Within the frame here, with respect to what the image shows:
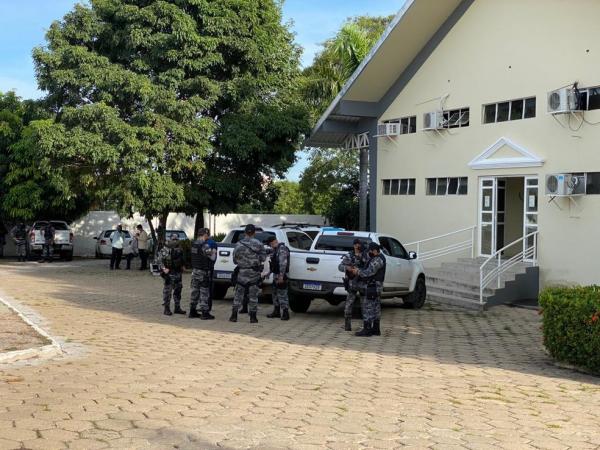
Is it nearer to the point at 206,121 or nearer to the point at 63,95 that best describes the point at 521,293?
the point at 206,121

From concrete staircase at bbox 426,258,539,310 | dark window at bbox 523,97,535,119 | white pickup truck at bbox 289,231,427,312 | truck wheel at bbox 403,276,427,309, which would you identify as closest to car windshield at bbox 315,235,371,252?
white pickup truck at bbox 289,231,427,312

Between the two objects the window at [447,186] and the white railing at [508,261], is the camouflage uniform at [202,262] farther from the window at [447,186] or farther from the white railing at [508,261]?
the window at [447,186]

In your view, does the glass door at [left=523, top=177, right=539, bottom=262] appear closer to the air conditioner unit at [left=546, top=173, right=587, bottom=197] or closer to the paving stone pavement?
the air conditioner unit at [left=546, top=173, right=587, bottom=197]

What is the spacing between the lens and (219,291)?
55.6 ft

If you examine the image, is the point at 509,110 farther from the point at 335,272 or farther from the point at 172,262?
the point at 172,262

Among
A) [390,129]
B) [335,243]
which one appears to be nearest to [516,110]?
[390,129]

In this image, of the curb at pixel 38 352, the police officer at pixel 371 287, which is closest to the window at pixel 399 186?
the police officer at pixel 371 287

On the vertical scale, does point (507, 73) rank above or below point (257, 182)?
above

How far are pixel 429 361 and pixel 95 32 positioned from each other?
1969 centimetres

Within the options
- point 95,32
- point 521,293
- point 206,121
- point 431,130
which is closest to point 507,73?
point 431,130

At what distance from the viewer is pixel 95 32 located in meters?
24.7

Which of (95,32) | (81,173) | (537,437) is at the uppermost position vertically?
(95,32)

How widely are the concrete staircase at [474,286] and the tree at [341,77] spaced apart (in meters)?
7.37

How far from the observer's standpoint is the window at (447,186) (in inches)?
815
